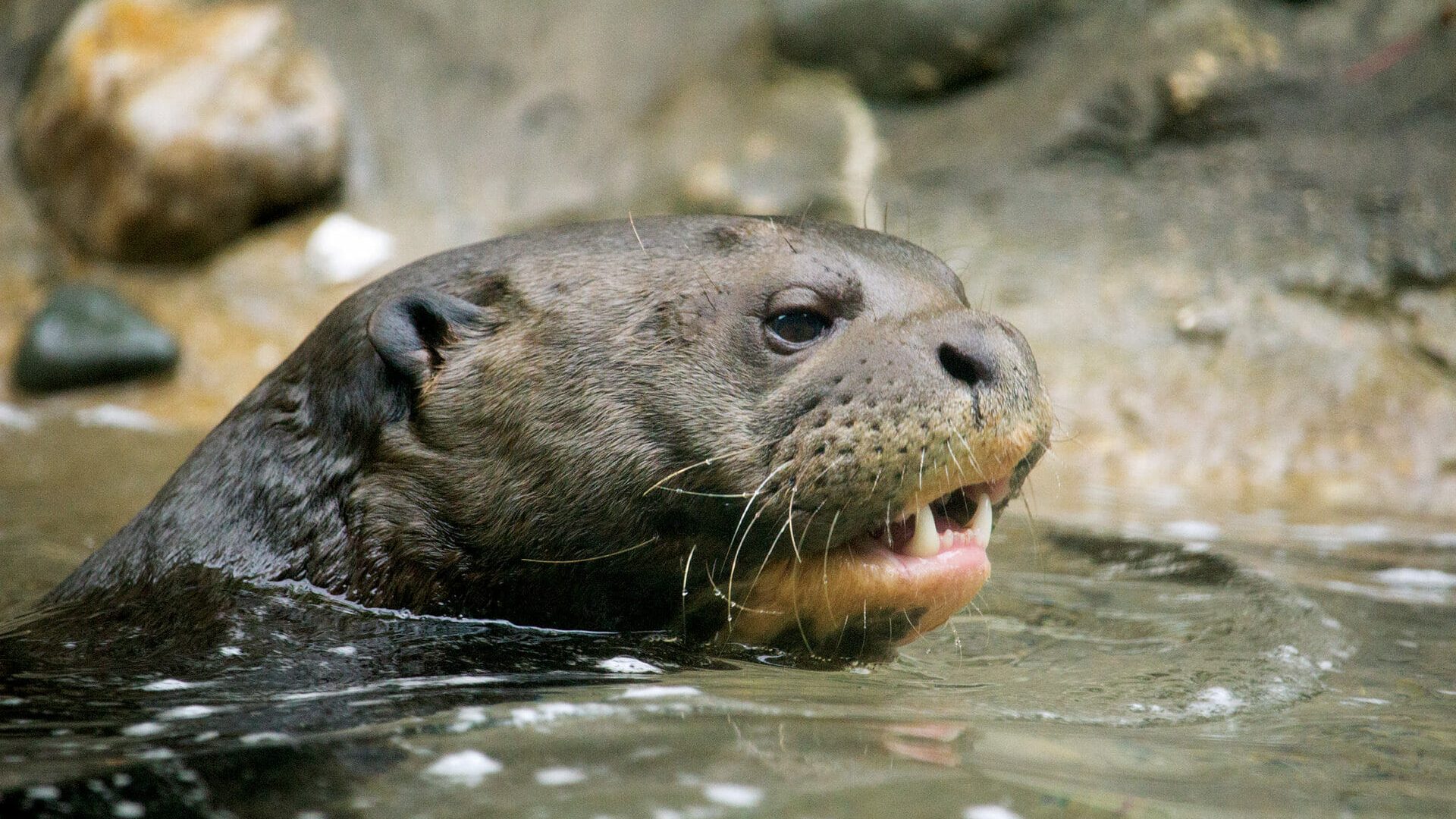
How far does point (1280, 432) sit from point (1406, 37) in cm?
250

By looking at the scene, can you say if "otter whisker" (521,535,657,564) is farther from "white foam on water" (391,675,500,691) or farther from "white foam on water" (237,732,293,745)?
"white foam on water" (237,732,293,745)

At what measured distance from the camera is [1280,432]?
7.09m

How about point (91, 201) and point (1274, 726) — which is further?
point (91, 201)

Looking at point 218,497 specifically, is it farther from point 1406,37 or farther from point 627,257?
point 1406,37

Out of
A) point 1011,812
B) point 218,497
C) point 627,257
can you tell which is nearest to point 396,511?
point 218,497

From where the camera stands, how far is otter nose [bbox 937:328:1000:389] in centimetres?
311

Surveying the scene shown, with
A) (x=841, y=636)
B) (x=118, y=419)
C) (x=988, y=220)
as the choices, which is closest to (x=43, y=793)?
(x=841, y=636)

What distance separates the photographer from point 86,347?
797cm

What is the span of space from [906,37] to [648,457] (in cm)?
662

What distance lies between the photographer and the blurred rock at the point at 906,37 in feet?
29.5

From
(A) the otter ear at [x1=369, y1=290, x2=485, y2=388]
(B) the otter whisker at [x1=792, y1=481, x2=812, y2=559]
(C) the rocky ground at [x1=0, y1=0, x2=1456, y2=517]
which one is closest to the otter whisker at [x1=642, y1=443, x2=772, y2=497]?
(B) the otter whisker at [x1=792, y1=481, x2=812, y2=559]

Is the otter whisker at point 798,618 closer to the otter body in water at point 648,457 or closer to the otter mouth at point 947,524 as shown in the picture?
the otter body in water at point 648,457

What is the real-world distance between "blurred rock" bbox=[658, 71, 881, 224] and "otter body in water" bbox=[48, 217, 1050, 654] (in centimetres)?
551

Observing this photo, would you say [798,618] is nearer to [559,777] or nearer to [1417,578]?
[559,777]
